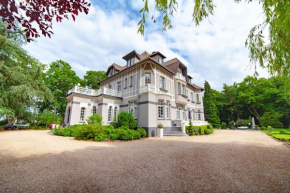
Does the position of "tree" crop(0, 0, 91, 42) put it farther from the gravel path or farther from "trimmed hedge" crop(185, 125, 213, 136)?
"trimmed hedge" crop(185, 125, 213, 136)

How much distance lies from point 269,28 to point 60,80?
107 ft

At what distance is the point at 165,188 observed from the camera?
10.1ft

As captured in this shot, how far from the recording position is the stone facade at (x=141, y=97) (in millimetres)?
14469

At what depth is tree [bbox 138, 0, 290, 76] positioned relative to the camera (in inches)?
80.6

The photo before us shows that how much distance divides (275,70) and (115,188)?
18.1 ft

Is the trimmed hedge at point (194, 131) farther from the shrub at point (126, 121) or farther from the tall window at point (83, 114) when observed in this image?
the tall window at point (83, 114)

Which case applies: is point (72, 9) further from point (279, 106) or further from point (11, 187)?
point (279, 106)

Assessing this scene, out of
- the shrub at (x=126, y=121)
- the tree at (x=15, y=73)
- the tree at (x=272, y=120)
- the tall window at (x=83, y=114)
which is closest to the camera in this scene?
the tree at (x=15, y=73)

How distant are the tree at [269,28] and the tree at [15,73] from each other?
13389 millimetres

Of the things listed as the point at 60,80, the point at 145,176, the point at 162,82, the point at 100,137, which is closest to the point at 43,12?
the point at 145,176

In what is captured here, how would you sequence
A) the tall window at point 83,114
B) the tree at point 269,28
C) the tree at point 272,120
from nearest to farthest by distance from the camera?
the tree at point 269,28
the tall window at point 83,114
the tree at point 272,120

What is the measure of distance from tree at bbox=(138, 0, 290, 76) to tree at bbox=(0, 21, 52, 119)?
1339cm

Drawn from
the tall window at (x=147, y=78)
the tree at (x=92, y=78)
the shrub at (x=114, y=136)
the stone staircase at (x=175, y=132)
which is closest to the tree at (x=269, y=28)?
the shrub at (x=114, y=136)

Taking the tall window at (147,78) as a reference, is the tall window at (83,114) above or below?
below
